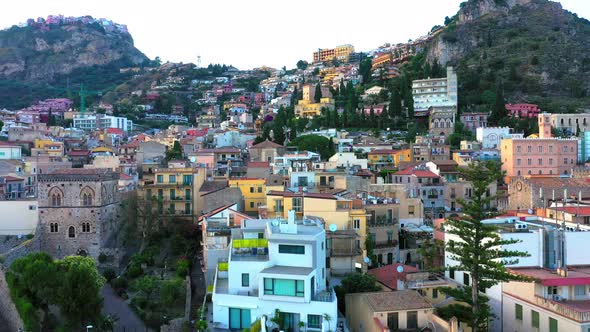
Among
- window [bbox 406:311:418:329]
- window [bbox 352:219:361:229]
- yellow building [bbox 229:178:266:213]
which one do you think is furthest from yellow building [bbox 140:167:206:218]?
window [bbox 406:311:418:329]

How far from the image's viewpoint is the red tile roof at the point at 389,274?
2844cm

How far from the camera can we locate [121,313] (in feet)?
98.2

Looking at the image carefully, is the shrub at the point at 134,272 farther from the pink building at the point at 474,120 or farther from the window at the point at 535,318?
the pink building at the point at 474,120

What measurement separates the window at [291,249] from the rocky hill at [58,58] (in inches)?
5614

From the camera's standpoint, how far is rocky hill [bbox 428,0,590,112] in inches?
3826

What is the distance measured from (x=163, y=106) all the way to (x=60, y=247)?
8874cm

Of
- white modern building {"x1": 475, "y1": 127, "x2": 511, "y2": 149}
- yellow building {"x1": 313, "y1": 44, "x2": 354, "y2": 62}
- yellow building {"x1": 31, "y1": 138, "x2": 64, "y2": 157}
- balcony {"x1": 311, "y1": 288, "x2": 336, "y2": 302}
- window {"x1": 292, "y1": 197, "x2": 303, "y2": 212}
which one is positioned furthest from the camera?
yellow building {"x1": 313, "y1": 44, "x2": 354, "y2": 62}

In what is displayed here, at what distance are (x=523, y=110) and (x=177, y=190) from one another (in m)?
56.9

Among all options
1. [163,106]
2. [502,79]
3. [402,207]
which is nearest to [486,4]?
[502,79]

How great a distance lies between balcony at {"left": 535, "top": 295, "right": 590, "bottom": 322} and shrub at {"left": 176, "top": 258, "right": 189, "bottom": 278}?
1727 centimetres

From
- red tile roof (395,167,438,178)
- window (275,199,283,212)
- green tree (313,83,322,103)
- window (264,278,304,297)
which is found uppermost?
green tree (313,83,322,103)

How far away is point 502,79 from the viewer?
10050 cm

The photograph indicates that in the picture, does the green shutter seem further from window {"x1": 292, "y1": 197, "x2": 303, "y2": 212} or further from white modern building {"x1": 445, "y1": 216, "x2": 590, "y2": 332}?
window {"x1": 292, "y1": 197, "x2": 303, "y2": 212}

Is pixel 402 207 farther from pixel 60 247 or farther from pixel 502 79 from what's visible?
pixel 502 79
